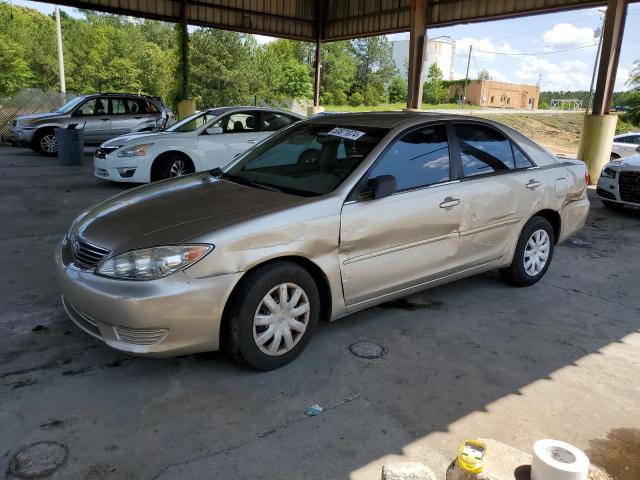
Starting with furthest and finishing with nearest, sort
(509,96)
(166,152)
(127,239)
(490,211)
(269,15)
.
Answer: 1. (509,96)
2. (269,15)
3. (166,152)
4. (490,211)
5. (127,239)

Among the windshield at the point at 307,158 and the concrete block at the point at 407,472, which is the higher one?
the windshield at the point at 307,158

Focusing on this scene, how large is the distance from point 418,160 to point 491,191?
2.62ft

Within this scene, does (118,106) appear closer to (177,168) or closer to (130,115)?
(130,115)

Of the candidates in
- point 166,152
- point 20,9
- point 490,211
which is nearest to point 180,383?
point 490,211

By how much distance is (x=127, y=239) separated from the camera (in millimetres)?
3150

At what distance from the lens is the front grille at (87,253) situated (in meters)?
3.16

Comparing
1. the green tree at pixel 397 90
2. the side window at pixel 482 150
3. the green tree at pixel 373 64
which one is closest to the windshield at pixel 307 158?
the side window at pixel 482 150

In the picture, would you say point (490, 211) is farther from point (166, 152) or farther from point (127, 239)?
point (166, 152)

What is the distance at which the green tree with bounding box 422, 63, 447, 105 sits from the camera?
78.4m

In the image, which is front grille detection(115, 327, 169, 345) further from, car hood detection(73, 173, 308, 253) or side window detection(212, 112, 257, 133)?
side window detection(212, 112, 257, 133)

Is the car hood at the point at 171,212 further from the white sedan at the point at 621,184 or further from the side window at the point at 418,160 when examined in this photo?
the white sedan at the point at 621,184

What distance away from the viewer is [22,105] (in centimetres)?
1745

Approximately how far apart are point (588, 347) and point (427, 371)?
1374 mm

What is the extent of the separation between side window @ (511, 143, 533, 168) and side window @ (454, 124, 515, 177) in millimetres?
52
